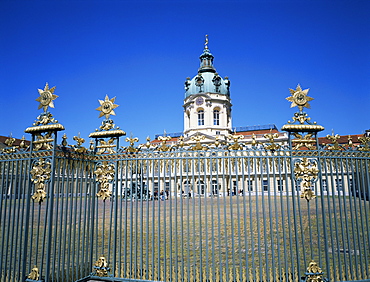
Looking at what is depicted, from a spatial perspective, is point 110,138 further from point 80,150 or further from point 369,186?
point 369,186

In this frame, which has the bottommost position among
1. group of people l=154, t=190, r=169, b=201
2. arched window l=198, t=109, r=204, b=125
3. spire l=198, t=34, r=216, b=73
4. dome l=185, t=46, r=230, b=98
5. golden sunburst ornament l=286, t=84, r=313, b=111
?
group of people l=154, t=190, r=169, b=201

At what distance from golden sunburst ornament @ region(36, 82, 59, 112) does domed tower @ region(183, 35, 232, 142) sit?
35.7m

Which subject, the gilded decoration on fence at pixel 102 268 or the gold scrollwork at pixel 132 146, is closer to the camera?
the gilded decoration on fence at pixel 102 268

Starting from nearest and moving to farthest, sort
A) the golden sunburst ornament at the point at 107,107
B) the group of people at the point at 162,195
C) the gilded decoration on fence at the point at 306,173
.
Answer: the gilded decoration on fence at the point at 306,173 → the group of people at the point at 162,195 → the golden sunburst ornament at the point at 107,107

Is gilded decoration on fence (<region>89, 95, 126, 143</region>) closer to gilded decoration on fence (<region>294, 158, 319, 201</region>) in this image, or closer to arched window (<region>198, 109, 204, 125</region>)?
gilded decoration on fence (<region>294, 158, 319, 201</region>)

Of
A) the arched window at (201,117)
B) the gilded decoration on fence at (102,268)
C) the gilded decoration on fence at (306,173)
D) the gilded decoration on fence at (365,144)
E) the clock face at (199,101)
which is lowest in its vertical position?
the gilded decoration on fence at (102,268)

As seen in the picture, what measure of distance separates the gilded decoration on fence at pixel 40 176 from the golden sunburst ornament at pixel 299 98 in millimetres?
4326

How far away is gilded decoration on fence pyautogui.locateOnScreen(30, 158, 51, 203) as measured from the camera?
199 inches

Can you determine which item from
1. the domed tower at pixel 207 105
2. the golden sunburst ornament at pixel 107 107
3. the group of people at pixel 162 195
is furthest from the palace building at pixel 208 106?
the golden sunburst ornament at pixel 107 107

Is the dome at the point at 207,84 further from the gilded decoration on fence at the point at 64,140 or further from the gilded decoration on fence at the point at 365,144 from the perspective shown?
the gilded decoration on fence at the point at 64,140

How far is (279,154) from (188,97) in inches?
1562

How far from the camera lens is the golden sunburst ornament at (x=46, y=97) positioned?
5.46 metres

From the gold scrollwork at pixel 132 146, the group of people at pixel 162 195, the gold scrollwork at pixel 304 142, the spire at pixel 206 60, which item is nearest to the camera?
the gold scrollwork at pixel 304 142

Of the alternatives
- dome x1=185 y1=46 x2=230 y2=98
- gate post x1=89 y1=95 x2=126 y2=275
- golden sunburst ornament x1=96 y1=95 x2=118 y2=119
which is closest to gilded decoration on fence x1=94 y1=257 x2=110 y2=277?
gate post x1=89 y1=95 x2=126 y2=275
